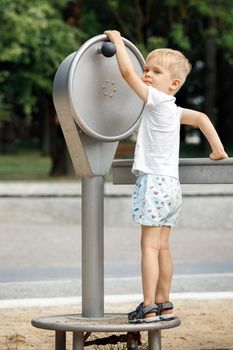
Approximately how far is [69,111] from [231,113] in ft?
152

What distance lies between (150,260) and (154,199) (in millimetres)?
261

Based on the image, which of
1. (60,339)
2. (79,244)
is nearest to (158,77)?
(60,339)

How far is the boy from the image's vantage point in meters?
4.71

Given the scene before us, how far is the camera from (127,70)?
469 cm

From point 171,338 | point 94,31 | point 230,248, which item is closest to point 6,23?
point 94,31

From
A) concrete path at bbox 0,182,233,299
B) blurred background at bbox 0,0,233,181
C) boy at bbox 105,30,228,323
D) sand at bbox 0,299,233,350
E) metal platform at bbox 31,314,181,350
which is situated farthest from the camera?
blurred background at bbox 0,0,233,181

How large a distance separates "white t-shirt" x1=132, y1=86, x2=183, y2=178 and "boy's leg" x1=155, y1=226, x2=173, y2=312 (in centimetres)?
26

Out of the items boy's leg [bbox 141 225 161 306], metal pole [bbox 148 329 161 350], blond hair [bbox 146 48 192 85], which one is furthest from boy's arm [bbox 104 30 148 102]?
metal pole [bbox 148 329 161 350]

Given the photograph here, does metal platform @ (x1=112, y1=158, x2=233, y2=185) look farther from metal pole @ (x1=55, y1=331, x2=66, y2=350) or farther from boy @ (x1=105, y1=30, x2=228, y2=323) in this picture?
metal pole @ (x1=55, y1=331, x2=66, y2=350)

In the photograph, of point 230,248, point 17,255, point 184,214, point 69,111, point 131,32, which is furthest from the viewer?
point 131,32

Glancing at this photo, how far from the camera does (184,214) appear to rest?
49.4 ft

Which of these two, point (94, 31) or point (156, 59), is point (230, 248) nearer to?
point (156, 59)

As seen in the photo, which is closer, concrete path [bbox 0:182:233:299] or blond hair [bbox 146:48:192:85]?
blond hair [bbox 146:48:192:85]

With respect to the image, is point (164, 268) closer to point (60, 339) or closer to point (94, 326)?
point (94, 326)
